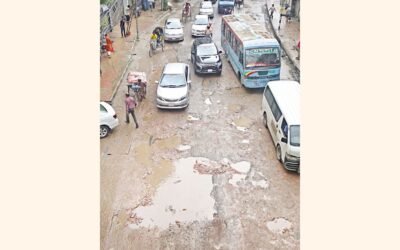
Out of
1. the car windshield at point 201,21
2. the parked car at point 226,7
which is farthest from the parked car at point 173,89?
the parked car at point 226,7

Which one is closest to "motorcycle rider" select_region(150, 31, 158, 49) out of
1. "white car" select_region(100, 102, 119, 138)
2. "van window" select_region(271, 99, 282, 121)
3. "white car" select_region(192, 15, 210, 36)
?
"white car" select_region(192, 15, 210, 36)

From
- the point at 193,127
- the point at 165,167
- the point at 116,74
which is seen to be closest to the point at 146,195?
the point at 165,167

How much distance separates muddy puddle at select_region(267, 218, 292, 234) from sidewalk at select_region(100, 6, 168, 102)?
380 inches

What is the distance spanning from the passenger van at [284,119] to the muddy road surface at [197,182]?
0.47 metres

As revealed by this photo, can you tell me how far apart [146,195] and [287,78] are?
11336mm

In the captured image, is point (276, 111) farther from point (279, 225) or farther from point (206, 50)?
point (206, 50)

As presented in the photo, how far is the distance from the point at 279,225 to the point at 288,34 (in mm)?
20484

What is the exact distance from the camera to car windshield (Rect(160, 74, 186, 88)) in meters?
16.7

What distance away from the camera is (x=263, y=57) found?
1753 cm

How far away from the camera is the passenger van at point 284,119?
38.5 ft

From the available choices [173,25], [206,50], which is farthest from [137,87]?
[173,25]

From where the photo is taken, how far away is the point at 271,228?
986 centimetres

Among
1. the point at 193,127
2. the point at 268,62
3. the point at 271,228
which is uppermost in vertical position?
the point at 268,62

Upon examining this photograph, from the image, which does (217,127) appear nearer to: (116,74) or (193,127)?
(193,127)
